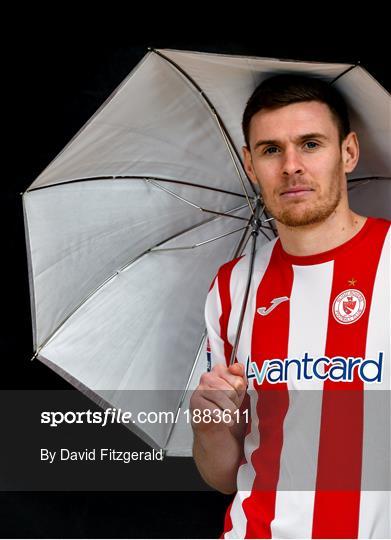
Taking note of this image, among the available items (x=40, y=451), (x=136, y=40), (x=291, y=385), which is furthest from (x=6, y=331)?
(x=291, y=385)

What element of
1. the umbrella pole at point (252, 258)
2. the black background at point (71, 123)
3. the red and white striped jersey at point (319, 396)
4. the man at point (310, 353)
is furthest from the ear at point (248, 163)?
the black background at point (71, 123)

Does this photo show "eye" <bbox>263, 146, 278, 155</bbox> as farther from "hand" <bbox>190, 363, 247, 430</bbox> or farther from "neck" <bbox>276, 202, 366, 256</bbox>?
"hand" <bbox>190, 363, 247, 430</bbox>

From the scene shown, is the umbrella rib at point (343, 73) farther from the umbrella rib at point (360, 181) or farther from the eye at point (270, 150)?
the umbrella rib at point (360, 181)

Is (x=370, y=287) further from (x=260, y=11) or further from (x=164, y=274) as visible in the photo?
(x=260, y=11)

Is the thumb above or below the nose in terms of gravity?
below

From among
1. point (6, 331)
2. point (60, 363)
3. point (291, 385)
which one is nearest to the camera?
point (291, 385)

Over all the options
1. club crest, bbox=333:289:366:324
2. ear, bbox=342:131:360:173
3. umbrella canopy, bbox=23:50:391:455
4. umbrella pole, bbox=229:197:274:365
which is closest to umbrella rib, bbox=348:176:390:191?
umbrella canopy, bbox=23:50:391:455

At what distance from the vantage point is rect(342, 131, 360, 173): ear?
1739 mm

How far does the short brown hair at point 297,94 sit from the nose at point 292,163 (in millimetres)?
114

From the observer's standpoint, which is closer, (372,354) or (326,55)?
(372,354)

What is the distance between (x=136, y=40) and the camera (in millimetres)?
2467

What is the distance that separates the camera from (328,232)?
172cm

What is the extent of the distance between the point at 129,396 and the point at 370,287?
0.74 metres

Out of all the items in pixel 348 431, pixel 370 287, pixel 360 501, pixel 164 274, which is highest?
pixel 164 274
